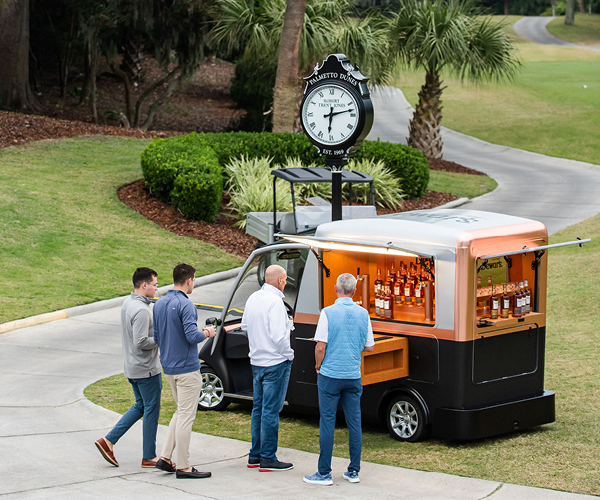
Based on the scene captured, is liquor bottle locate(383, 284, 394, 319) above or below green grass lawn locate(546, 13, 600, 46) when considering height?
below

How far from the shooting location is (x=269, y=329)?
6.79m

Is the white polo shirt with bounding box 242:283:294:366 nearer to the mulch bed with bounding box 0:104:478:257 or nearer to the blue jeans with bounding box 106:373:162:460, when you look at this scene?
the blue jeans with bounding box 106:373:162:460

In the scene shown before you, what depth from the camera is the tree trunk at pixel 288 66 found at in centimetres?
1958

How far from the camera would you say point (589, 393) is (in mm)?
9336

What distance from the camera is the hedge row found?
18469 millimetres

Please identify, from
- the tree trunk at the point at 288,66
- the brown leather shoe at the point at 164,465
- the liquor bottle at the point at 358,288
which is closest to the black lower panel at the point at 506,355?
the liquor bottle at the point at 358,288

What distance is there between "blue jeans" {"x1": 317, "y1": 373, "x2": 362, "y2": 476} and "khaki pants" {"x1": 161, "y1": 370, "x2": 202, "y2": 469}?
1.05 metres

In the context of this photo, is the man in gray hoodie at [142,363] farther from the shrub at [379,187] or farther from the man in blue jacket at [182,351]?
the shrub at [379,187]

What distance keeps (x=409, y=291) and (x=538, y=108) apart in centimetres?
3944

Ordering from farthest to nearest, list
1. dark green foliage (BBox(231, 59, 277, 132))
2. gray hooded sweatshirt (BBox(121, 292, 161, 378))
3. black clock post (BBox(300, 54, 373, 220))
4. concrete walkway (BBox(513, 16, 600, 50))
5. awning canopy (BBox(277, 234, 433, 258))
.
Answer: concrete walkway (BBox(513, 16, 600, 50)) → dark green foliage (BBox(231, 59, 277, 132)) → black clock post (BBox(300, 54, 373, 220)) → awning canopy (BBox(277, 234, 433, 258)) → gray hooded sweatshirt (BBox(121, 292, 161, 378))

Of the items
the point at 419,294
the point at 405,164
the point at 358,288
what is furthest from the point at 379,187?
the point at 419,294

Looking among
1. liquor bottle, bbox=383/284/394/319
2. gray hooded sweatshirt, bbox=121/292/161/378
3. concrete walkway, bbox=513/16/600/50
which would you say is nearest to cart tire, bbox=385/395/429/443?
liquor bottle, bbox=383/284/394/319

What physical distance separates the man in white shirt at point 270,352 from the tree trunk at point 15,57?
80.7 ft

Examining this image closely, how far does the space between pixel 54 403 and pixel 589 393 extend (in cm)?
612
